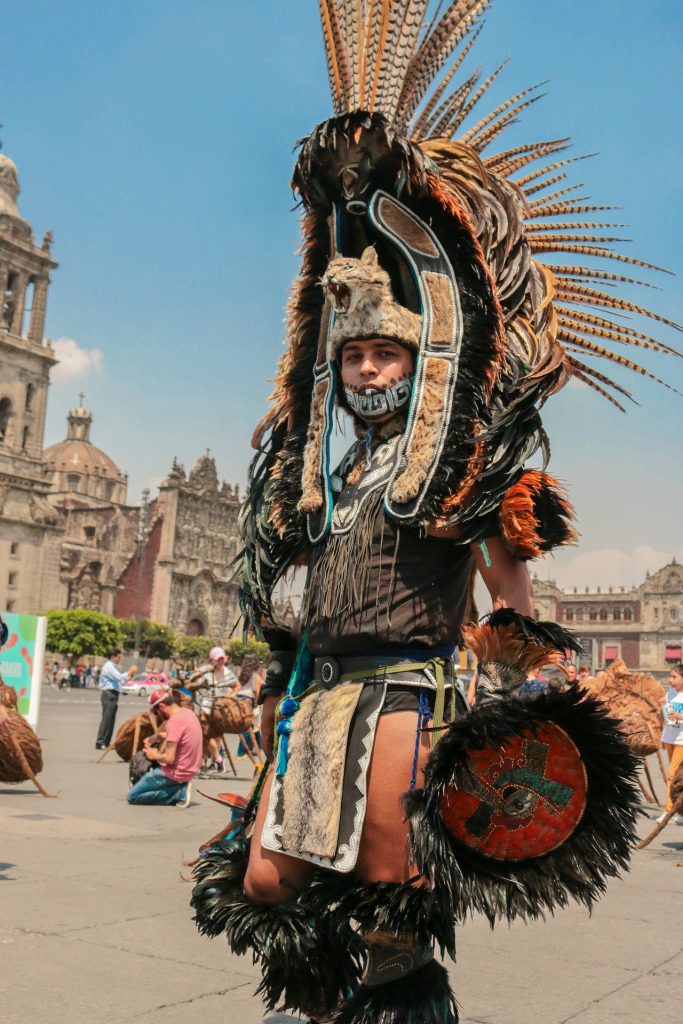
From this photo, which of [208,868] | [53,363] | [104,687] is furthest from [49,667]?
[208,868]

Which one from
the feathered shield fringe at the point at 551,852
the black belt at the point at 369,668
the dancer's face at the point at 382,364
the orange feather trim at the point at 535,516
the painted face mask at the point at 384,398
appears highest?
the dancer's face at the point at 382,364

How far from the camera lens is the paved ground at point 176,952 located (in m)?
4.00

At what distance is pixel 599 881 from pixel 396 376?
1.55m

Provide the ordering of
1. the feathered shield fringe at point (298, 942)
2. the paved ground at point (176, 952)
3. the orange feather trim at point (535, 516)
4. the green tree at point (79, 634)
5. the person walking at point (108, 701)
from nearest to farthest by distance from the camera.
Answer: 1. the feathered shield fringe at point (298, 942)
2. the orange feather trim at point (535, 516)
3. the paved ground at point (176, 952)
4. the person walking at point (108, 701)
5. the green tree at point (79, 634)

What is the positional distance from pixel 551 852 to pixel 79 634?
64518mm

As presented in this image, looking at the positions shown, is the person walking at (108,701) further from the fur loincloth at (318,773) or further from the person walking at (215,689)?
the fur loincloth at (318,773)

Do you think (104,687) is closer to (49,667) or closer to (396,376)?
(396,376)

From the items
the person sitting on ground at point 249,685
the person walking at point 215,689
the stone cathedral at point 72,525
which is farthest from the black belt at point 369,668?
the stone cathedral at point 72,525

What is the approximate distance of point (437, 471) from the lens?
305cm

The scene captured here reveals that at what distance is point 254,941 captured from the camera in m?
2.81

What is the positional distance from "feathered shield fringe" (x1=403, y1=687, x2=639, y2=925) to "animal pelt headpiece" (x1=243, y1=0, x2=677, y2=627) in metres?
0.54

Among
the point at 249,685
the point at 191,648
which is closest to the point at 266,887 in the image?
the point at 249,685

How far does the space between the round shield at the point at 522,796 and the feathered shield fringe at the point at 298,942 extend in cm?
46

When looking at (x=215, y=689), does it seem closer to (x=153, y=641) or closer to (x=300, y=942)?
(x=300, y=942)
